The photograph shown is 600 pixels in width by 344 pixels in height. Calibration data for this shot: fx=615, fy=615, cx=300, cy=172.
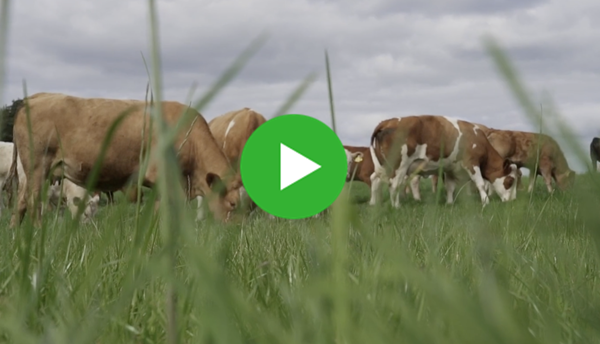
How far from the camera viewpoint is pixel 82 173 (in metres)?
7.24

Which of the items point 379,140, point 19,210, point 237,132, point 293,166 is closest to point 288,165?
point 293,166

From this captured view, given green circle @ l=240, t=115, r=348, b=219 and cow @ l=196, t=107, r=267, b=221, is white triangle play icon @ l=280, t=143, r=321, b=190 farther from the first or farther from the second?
cow @ l=196, t=107, r=267, b=221

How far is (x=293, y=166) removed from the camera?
86 centimetres

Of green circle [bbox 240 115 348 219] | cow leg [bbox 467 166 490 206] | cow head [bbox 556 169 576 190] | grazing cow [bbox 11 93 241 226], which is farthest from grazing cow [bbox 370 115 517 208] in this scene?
cow head [bbox 556 169 576 190]

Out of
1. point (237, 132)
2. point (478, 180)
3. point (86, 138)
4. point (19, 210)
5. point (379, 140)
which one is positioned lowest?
point (478, 180)

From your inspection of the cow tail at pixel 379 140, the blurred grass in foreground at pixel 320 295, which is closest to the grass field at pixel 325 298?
the blurred grass in foreground at pixel 320 295

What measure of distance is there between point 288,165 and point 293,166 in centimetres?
2

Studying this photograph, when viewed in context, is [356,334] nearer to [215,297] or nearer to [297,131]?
[215,297]

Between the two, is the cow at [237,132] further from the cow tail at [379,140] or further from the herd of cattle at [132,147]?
the cow tail at [379,140]

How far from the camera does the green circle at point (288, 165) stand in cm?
77

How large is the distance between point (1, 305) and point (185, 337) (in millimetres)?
340

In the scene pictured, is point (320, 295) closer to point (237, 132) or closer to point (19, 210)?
point (19, 210)

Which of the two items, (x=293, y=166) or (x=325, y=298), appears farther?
(x=293, y=166)

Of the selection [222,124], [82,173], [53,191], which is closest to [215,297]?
[82,173]
